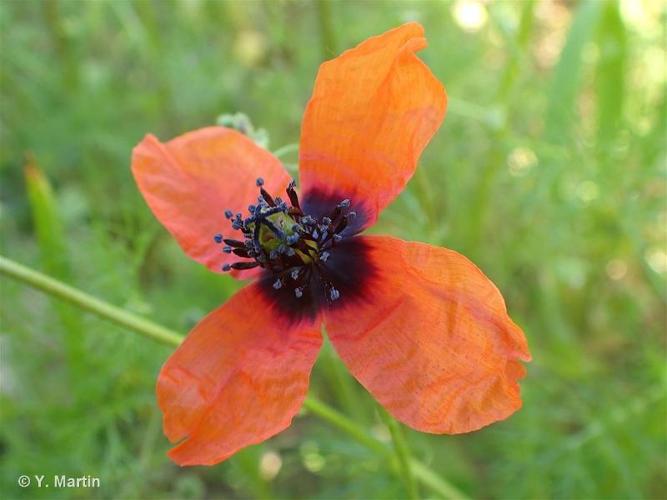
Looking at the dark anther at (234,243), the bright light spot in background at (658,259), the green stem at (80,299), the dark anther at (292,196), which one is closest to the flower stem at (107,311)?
the green stem at (80,299)

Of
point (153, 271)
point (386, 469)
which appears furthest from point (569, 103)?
point (153, 271)

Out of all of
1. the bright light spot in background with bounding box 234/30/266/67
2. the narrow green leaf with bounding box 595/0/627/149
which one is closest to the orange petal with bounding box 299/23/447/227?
the narrow green leaf with bounding box 595/0/627/149

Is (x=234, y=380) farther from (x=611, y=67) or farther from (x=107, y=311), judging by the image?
(x=611, y=67)

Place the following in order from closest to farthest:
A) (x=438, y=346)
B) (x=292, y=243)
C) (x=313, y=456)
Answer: (x=438, y=346)
(x=292, y=243)
(x=313, y=456)

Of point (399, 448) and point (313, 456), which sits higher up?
point (399, 448)

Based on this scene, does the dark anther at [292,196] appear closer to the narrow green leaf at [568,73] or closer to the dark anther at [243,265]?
the dark anther at [243,265]

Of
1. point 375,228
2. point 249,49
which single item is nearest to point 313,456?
point 375,228
